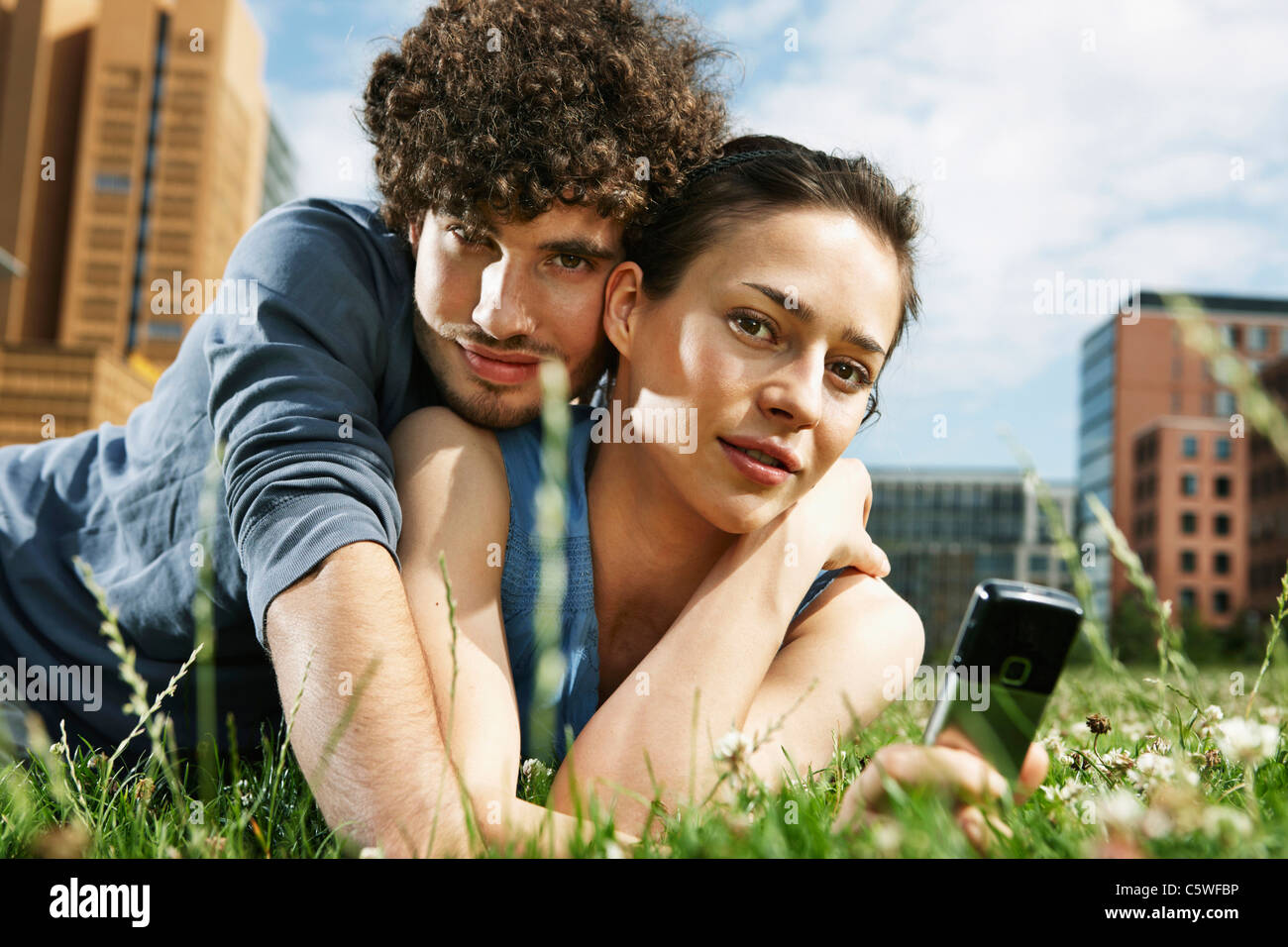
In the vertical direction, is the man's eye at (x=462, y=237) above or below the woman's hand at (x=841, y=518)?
above

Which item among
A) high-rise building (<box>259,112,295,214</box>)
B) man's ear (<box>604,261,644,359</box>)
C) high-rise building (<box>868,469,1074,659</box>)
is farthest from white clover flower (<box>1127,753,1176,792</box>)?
high-rise building (<box>868,469,1074,659</box>)

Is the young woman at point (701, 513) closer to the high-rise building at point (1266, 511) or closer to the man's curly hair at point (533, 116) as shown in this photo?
the man's curly hair at point (533, 116)

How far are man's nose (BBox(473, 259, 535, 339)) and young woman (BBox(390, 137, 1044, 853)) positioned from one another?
29 cm

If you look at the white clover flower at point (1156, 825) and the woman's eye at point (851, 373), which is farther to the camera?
the woman's eye at point (851, 373)

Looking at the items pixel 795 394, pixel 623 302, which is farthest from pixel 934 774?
pixel 623 302

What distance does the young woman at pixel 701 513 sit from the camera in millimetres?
2289

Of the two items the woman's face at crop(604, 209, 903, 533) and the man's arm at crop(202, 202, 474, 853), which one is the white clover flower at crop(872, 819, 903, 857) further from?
the woman's face at crop(604, 209, 903, 533)

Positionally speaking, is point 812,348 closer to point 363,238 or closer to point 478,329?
point 478,329

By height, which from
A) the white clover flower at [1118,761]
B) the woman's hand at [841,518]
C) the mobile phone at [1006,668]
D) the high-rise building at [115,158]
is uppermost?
the high-rise building at [115,158]

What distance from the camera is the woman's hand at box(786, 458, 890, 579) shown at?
2.82 m

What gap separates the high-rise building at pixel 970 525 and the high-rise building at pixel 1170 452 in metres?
4.69

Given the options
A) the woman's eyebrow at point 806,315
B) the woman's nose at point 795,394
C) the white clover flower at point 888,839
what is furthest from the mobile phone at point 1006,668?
the woman's eyebrow at point 806,315
